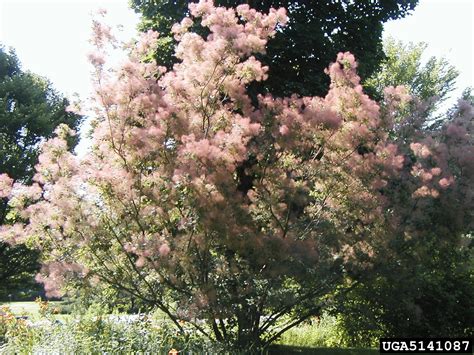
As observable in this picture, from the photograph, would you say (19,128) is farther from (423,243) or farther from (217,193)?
(423,243)

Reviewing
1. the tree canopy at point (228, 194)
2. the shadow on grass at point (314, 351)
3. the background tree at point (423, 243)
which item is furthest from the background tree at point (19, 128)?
the background tree at point (423, 243)

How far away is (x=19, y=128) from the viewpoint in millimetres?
17656

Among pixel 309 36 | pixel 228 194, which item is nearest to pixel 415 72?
pixel 309 36

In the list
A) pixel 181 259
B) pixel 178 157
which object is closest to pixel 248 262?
pixel 181 259

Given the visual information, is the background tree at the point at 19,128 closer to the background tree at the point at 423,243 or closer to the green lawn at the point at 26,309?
the green lawn at the point at 26,309

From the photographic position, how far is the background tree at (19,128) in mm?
16859

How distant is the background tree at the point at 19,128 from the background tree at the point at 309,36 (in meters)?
8.13

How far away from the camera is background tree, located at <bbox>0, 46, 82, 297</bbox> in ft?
55.3

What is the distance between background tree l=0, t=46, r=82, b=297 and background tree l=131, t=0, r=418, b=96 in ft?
26.7

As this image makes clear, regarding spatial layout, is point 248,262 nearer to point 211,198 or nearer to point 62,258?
point 211,198

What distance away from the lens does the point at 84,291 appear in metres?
6.48

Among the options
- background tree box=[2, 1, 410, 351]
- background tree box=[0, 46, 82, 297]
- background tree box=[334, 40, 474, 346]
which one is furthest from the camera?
background tree box=[0, 46, 82, 297]

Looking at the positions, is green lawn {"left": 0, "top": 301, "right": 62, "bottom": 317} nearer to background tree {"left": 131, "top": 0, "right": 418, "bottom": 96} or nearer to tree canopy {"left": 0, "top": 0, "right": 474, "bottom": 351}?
tree canopy {"left": 0, "top": 0, "right": 474, "bottom": 351}

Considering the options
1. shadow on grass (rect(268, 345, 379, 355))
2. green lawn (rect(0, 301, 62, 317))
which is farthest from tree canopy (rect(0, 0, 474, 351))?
green lawn (rect(0, 301, 62, 317))
